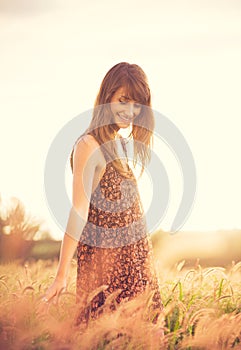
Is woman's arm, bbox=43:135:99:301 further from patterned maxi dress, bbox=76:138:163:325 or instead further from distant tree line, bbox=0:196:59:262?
distant tree line, bbox=0:196:59:262

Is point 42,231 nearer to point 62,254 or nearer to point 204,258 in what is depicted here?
point 204,258

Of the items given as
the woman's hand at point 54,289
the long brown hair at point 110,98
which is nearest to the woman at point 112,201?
the long brown hair at point 110,98

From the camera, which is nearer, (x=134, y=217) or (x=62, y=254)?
(x=62, y=254)

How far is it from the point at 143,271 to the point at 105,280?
0.21 m

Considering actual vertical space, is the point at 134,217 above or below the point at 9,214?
below

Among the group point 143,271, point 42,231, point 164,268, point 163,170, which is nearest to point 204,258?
point 42,231

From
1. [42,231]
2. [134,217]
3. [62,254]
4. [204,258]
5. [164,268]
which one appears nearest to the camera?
[62,254]

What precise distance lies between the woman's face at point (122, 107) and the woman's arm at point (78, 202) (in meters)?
0.19

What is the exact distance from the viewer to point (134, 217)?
3.08 m

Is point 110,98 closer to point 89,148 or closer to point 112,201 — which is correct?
point 89,148

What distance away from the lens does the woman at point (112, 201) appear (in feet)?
9.69

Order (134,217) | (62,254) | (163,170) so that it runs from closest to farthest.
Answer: (62,254)
(134,217)
(163,170)

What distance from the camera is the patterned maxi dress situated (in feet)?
9.91

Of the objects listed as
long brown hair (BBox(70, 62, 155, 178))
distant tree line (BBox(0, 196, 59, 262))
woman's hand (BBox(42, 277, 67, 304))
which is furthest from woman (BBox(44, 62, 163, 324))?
distant tree line (BBox(0, 196, 59, 262))
